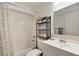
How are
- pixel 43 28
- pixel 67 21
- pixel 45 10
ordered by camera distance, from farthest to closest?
pixel 43 28
pixel 45 10
pixel 67 21

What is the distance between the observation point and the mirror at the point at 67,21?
999mm

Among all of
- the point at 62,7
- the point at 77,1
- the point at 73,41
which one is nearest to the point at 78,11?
the point at 77,1

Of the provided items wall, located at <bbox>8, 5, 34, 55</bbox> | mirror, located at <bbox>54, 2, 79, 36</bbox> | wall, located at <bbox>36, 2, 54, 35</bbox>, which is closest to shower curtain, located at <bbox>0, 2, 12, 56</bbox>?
wall, located at <bbox>8, 5, 34, 55</bbox>

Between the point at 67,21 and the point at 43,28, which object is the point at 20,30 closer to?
the point at 43,28

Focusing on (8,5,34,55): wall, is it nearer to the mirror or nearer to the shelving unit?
the shelving unit

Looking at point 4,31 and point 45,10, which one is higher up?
point 45,10

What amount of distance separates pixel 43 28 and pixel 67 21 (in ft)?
1.86

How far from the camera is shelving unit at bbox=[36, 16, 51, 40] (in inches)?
56.1

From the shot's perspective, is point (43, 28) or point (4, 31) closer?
point (4, 31)

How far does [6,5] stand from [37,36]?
3.03 feet

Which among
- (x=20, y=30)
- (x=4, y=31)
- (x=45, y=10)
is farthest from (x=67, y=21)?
(x=4, y=31)

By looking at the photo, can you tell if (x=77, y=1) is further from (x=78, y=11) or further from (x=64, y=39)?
(x=64, y=39)

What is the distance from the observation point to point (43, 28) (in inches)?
60.1

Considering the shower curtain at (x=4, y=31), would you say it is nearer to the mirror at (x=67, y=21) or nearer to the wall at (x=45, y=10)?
the wall at (x=45, y=10)
